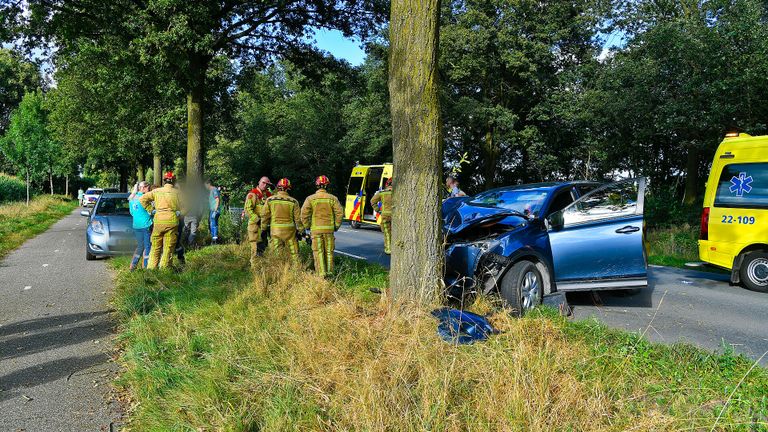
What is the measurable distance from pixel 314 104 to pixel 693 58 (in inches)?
968

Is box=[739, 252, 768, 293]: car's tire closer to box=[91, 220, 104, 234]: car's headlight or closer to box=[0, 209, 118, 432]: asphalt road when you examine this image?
box=[0, 209, 118, 432]: asphalt road

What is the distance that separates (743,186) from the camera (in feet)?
28.6

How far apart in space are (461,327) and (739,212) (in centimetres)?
712

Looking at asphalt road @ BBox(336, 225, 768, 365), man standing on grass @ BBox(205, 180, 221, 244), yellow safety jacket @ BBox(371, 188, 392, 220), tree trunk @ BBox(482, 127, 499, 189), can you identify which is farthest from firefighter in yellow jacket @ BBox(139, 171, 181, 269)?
tree trunk @ BBox(482, 127, 499, 189)

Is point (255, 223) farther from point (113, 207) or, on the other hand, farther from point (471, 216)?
point (113, 207)

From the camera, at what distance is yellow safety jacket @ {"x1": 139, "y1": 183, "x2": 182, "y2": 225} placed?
28.5 feet

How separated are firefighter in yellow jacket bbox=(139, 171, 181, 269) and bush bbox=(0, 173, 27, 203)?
35677 millimetres

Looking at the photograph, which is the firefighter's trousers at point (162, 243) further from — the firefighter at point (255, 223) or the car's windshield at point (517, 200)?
the car's windshield at point (517, 200)

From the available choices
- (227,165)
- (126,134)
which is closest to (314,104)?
(227,165)

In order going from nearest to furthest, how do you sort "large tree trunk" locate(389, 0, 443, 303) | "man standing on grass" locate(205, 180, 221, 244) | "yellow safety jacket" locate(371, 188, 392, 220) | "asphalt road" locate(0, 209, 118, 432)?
1. "asphalt road" locate(0, 209, 118, 432)
2. "large tree trunk" locate(389, 0, 443, 303)
3. "yellow safety jacket" locate(371, 188, 392, 220)
4. "man standing on grass" locate(205, 180, 221, 244)

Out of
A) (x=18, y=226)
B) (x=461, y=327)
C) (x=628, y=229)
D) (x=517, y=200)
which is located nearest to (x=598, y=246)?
(x=628, y=229)

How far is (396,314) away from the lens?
4.40 metres

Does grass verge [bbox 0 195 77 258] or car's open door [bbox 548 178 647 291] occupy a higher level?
car's open door [bbox 548 178 647 291]

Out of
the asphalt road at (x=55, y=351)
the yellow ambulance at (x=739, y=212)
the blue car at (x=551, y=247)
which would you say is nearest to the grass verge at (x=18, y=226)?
the asphalt road at (x=55, y=351)
